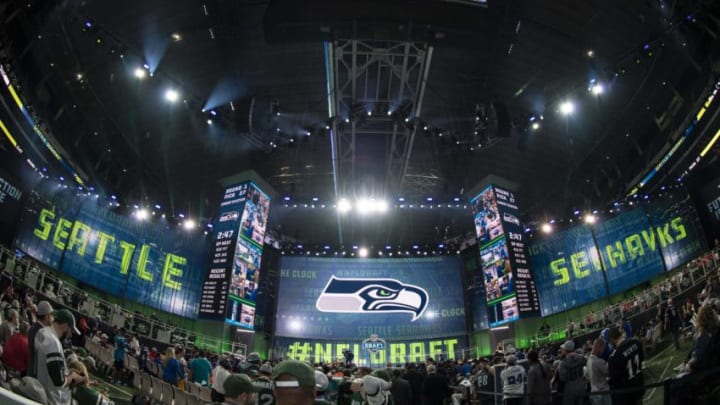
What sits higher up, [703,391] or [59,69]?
[59,69]

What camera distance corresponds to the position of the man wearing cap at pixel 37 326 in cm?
341

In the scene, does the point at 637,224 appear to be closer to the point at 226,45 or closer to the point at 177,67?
the point at 226,45

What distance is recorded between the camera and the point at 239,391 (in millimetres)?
2289

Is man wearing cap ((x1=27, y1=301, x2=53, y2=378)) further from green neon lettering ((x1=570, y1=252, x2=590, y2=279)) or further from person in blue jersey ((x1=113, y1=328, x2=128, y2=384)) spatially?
green neon lettering ((x1=570, y1=252, x2=590, y2=279))

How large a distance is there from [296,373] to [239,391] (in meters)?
0.52

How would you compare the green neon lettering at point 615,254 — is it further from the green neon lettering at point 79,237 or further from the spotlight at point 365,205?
the green neon lettering at point 79,237

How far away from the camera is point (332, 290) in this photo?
26375 millimetres

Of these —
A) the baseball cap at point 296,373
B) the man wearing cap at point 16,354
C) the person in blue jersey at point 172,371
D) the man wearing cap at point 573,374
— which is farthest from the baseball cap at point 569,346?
the person in blue jersey at point 172,371

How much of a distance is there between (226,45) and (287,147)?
5871 millimetres

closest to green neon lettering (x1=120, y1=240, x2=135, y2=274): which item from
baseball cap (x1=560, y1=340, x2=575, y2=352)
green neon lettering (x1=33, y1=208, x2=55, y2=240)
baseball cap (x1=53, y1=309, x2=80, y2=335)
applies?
green neon lettering (x1=33, y1=208, x2=55, y2=240)

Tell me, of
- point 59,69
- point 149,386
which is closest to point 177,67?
point 59,69

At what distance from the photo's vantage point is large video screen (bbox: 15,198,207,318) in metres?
17.5

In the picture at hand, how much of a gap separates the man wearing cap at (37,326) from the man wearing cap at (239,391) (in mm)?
2030

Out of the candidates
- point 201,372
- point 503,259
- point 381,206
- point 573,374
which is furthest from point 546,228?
point 201,372
